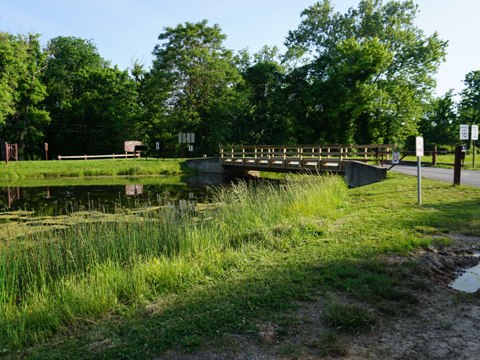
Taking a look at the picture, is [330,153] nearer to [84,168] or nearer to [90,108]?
[84,168]

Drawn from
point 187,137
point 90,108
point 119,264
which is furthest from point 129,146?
point 119,264

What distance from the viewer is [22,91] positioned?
3900 centimetres

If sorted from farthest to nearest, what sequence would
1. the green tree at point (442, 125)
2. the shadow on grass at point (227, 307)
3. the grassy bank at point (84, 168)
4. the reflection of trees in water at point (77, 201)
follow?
the green tree at point (442, 125) → the grassy bank at point (84, 168) → the reflection of trees in water at point (77, 201) → the shadow on grass at point (227, 307)

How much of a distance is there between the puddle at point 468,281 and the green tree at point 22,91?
3708 centimetres

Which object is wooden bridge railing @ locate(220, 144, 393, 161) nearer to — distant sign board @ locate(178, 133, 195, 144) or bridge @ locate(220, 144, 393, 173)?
bridge @ locate(220, 144, 393, 173)

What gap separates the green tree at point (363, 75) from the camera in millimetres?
34281

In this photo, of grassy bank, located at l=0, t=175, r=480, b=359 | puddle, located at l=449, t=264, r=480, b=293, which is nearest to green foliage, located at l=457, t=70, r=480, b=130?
grassy bank, located at l=0, t=175, r=480, b=359

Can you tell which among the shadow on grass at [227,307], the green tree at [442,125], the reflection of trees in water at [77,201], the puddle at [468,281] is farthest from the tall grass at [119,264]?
the green tree at [442,125]

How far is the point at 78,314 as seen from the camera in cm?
394

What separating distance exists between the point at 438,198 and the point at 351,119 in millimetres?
27163

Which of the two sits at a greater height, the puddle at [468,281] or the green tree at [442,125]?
the green tree at [442,125]

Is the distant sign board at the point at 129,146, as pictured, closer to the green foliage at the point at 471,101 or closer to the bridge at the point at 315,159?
the bridge at the point at 315,159

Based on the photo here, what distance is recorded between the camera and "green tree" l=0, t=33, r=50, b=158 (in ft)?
112

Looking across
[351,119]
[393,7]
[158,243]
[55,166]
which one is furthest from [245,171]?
[158,243]
